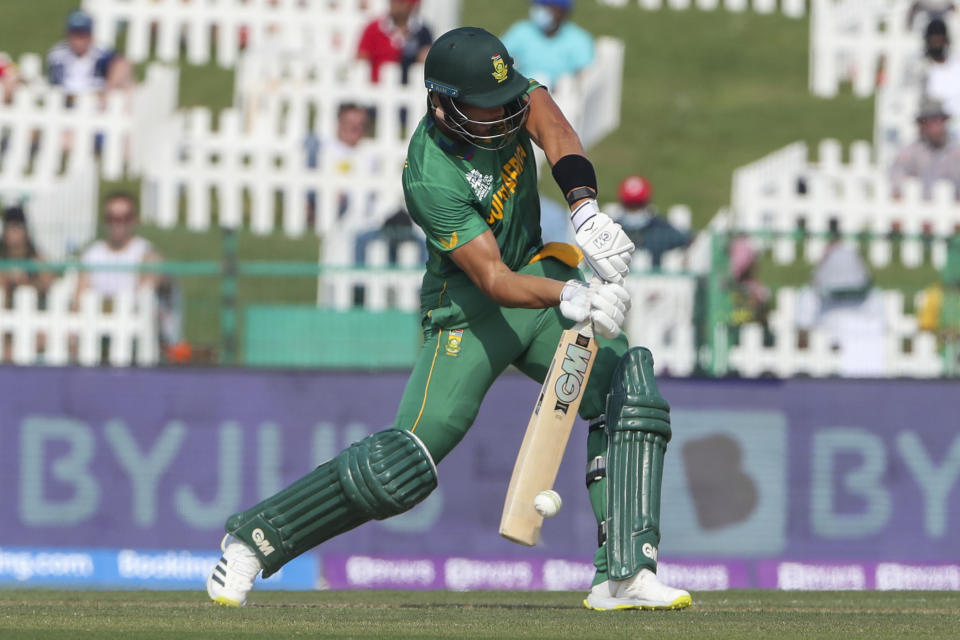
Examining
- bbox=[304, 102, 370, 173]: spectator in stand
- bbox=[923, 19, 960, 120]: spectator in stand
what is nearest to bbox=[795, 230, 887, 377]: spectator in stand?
bbox=[923, 19, 960, 120]: spectator in stand

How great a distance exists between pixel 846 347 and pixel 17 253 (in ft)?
18.8

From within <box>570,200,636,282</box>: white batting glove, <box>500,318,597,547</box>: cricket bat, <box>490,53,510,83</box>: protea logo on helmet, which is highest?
<box>490,53,510,83</box>: protea logo on helmet

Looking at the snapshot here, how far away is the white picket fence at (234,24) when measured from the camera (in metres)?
17.7

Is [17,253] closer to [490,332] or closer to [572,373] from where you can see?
[490,332]

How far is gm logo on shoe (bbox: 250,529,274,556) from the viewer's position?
636 centimetres

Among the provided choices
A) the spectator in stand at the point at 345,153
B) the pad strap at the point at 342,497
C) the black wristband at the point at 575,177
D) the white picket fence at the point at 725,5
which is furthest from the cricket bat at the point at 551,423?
the white picket fence at the point at 725,5

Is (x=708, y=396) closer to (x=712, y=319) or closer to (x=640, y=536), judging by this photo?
(x=712, y=319)

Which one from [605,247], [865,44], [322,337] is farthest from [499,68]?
[865,44]

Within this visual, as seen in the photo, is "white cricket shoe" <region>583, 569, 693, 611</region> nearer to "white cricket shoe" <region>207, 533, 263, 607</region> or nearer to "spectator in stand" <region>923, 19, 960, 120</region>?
"white cricket shoe" <region>207, 533, 263, 607</region>

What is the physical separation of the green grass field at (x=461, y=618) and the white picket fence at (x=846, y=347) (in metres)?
3.69

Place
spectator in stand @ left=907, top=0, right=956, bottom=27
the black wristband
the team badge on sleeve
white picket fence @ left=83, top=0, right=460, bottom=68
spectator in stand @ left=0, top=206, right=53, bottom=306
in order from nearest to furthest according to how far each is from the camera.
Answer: the black wristband < the team badge on sleeve < spectator in stand @ left=0, top=206, right=53, bottom=306 < spectator in stand @ left=907, top=0, right=956, bottom=27 < white picket fence @ left=83, top=0, right=460, bottom=68

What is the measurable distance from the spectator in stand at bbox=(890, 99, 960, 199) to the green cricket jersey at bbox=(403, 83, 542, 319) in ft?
26.5

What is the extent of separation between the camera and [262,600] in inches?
294

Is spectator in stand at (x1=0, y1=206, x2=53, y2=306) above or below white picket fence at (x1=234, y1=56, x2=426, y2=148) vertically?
below
